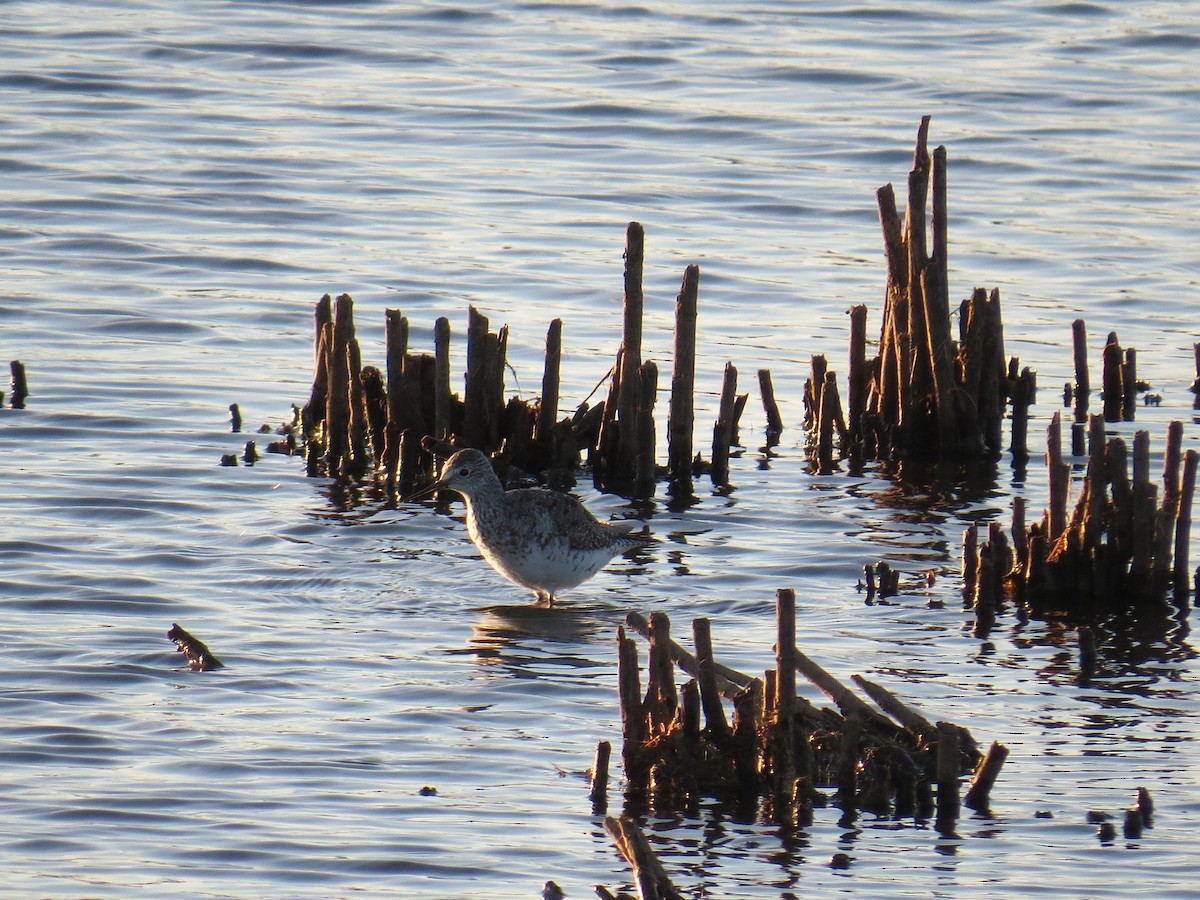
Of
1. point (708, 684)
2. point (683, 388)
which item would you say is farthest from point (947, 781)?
point (683, 388)

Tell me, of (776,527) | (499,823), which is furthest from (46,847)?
(776,527)

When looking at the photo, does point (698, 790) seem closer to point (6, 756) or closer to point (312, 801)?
point (312, 801)

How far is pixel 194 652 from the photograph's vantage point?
962cm

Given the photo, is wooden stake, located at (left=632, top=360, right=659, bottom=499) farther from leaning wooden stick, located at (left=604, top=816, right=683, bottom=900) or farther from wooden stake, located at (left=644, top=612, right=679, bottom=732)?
leaning wooden stick, located at (left=604, top=816, right=683, bottom=900)

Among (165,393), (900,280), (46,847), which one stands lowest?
(46,847)

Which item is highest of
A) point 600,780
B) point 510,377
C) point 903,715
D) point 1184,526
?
point 510,377

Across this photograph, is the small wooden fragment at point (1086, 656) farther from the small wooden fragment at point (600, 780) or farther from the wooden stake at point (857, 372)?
the wooden stake at point (857, 372)

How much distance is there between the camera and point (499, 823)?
7.84 meters

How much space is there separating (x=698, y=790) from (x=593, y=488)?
230 inches

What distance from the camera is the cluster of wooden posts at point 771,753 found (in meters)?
7.62

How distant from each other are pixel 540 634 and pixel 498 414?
306 centimetres

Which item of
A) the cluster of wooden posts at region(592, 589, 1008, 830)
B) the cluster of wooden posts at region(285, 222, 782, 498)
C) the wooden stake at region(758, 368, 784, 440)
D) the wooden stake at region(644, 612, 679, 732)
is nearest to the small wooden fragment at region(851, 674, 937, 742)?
the cluster of wooden posts at region(592, 589, 1008, 830)

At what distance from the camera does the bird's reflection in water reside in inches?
400

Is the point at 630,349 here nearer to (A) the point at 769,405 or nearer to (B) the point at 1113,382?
(A) the point at 769,405
